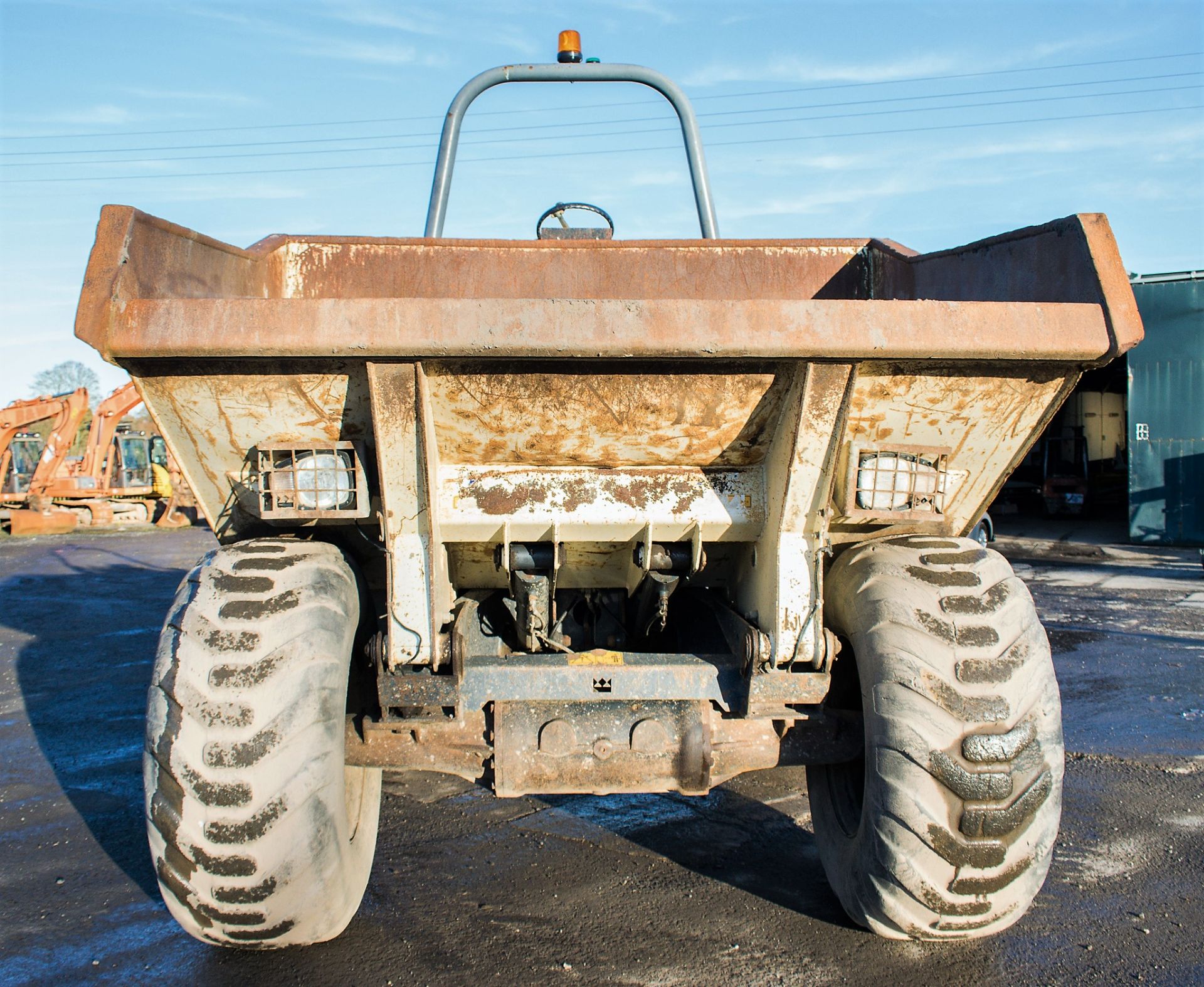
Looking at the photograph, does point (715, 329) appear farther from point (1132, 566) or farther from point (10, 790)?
point (1132, 566)

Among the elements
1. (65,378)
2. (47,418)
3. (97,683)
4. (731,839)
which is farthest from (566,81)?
(65,378)

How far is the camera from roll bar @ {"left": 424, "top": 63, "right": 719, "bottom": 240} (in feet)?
15.0

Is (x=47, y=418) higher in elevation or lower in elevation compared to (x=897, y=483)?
higher

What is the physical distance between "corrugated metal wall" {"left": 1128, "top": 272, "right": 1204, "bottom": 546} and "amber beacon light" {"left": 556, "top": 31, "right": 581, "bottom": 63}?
485 inches

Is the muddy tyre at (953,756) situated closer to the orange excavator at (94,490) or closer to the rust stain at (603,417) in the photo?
the rust stain at (603,417)

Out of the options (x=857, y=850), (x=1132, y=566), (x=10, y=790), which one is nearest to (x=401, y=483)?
(x=857, y=850)

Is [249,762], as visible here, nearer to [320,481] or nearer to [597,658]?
[320,481]

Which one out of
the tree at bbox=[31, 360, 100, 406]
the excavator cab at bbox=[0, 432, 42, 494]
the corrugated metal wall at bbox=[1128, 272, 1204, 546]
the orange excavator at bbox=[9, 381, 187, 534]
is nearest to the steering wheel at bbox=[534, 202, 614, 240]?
the corrugated metal wall at bbox=[1128, 272, 1204, 546]

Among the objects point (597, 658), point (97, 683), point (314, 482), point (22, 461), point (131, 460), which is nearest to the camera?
point (314, 482)

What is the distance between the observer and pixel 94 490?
68.4ft

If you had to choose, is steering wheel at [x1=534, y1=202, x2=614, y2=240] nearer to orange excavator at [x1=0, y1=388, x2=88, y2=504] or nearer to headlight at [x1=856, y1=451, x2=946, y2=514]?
headlight at [x1=856, y1=451, x2=946, y2=514]

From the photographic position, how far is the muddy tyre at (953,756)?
2344 mm

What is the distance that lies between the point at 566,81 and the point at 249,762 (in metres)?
3.58

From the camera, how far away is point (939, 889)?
2.39 m
